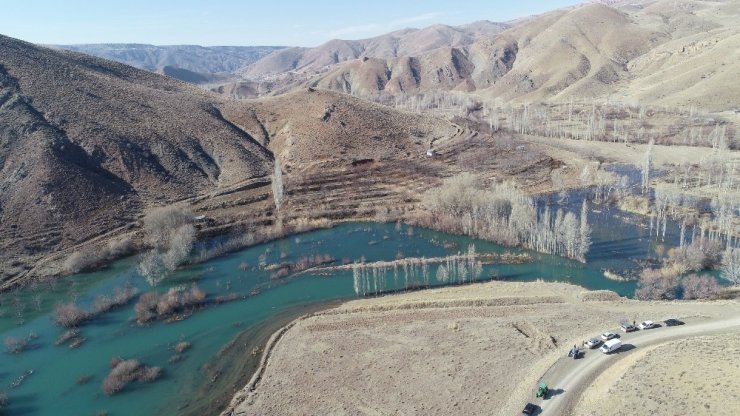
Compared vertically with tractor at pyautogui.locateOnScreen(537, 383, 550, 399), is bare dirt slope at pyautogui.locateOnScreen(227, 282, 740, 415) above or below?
below

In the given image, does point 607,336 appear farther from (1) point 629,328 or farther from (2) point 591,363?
(2) point 591,363

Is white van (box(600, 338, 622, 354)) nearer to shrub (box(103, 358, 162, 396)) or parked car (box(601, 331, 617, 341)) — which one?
parked car (box(601, 331, 617, 341))

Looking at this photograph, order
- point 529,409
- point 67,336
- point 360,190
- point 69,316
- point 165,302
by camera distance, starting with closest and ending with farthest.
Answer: point 529,409, point 67,336, point 69,316, point 165,302, point 360,190

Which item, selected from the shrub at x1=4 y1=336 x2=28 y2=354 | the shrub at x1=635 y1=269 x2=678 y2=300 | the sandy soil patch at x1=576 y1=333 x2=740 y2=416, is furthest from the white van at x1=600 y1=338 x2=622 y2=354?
the shrub at x1=4 y1=336 x2=28 y2=354

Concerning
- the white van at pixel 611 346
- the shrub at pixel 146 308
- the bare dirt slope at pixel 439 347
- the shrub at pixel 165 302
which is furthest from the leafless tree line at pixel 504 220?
the shrub at pixel 146 308

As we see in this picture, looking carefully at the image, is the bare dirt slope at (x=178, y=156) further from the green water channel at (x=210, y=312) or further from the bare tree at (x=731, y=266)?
the bare tree at (x=731, y=266)

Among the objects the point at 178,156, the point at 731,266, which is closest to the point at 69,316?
the point at 178,156
